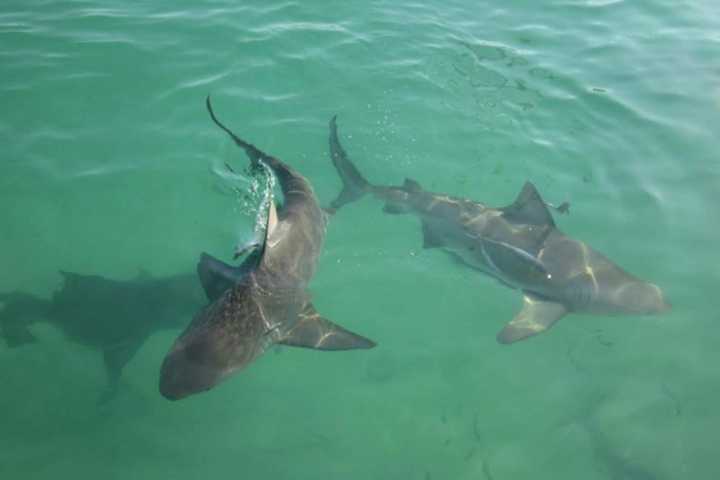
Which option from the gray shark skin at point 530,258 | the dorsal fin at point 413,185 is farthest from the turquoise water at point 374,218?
the dorsal fin at point 413,185

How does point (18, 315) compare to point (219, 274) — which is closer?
point (219, 274)

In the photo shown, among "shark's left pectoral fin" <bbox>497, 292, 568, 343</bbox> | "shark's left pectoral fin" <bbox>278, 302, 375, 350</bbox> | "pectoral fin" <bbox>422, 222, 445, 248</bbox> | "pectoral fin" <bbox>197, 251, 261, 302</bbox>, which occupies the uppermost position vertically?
"pectoral fin" <bbox>197, 251, 261, 302</bbox>

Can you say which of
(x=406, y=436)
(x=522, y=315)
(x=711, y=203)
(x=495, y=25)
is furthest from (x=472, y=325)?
(x=495, y=25)

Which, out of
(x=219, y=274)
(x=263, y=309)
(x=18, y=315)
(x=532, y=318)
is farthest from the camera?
(x=532, y=318)

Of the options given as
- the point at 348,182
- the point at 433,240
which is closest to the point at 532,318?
the point at 433,240

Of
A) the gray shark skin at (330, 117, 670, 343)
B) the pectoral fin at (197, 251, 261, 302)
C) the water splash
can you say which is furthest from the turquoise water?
the pectoral fin at (197, 251, 261, 302)

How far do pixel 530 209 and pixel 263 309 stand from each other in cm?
429

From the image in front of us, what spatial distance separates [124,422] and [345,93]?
720cm

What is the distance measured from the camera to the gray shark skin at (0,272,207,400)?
7504 millimetres

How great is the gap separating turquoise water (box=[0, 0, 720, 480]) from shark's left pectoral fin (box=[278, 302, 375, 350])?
0.82 metres

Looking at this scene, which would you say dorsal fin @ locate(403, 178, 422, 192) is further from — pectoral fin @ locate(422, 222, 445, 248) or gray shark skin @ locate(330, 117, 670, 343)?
pectoral fin @ locate(422, 222, 445, 248)

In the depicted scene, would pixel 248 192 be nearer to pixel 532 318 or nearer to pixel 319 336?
pixel 319 336

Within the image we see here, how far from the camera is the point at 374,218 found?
9266mm

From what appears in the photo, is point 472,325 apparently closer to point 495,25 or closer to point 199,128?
point 199,128
